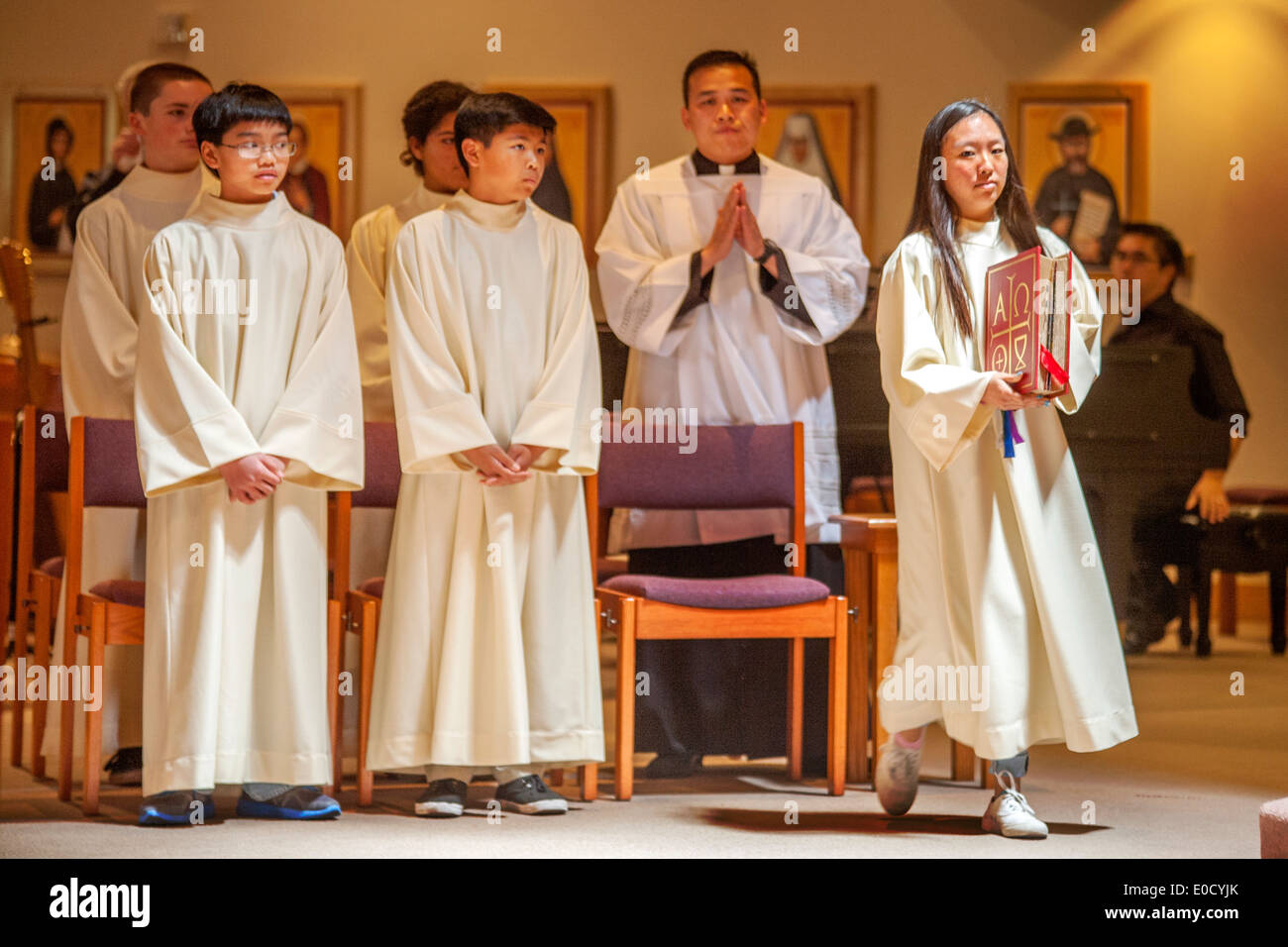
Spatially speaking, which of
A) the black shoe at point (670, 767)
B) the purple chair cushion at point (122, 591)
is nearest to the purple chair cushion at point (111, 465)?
the purple chair cushion at point (122, 591)

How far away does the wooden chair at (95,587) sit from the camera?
3.91 metres

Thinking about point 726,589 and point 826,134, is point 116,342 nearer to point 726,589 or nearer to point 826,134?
point 726,589

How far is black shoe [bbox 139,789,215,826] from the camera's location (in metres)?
3.73

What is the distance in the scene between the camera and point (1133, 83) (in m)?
8.88

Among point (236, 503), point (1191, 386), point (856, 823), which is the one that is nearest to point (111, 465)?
point (236, 503)

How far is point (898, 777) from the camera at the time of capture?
3797 millimetres

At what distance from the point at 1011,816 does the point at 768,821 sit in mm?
592

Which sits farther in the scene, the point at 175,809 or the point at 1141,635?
the point at 1141,635

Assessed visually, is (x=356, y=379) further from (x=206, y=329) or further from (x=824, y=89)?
(x=824, y=89)

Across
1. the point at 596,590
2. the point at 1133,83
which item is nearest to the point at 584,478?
the point at 596,590

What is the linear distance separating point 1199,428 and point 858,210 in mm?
2431

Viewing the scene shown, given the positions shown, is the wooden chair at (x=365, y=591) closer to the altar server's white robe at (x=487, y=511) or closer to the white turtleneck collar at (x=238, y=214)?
the altar server's white robe at (x=487, y=511)

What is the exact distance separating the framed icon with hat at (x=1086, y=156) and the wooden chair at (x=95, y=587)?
5.96 meters
